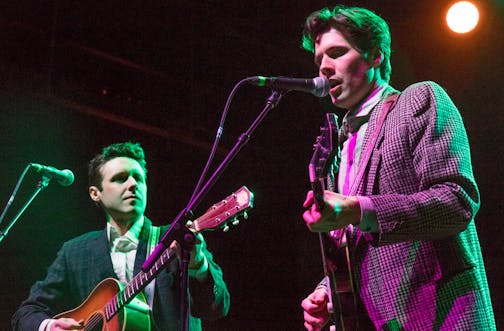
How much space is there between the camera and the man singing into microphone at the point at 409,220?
1.68 m

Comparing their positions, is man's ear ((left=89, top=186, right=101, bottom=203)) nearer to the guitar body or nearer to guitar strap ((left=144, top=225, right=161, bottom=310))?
guitar strap ((left=144, top=225, right=161, bottom=310))

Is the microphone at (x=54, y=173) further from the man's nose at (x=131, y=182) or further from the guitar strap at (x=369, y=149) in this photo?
the guitar strap at (x=369, y=149)

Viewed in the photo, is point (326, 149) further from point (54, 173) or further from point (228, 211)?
point (54, 173)

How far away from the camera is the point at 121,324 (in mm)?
3359

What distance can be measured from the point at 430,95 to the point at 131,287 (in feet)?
6.54

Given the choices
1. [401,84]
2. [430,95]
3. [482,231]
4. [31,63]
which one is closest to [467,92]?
[401,84]

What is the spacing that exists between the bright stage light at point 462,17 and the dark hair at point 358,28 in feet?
6.99

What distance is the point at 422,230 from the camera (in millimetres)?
1686

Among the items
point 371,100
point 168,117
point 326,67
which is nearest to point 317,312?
point 371,100

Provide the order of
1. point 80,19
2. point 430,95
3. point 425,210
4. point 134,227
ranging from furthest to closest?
point 80,19 < point 134,227 < point 430,95 < point 425,210

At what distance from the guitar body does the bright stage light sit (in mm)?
2925

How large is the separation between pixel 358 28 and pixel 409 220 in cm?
101

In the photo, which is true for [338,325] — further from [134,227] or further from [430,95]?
[134,227]

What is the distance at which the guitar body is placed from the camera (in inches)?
132
